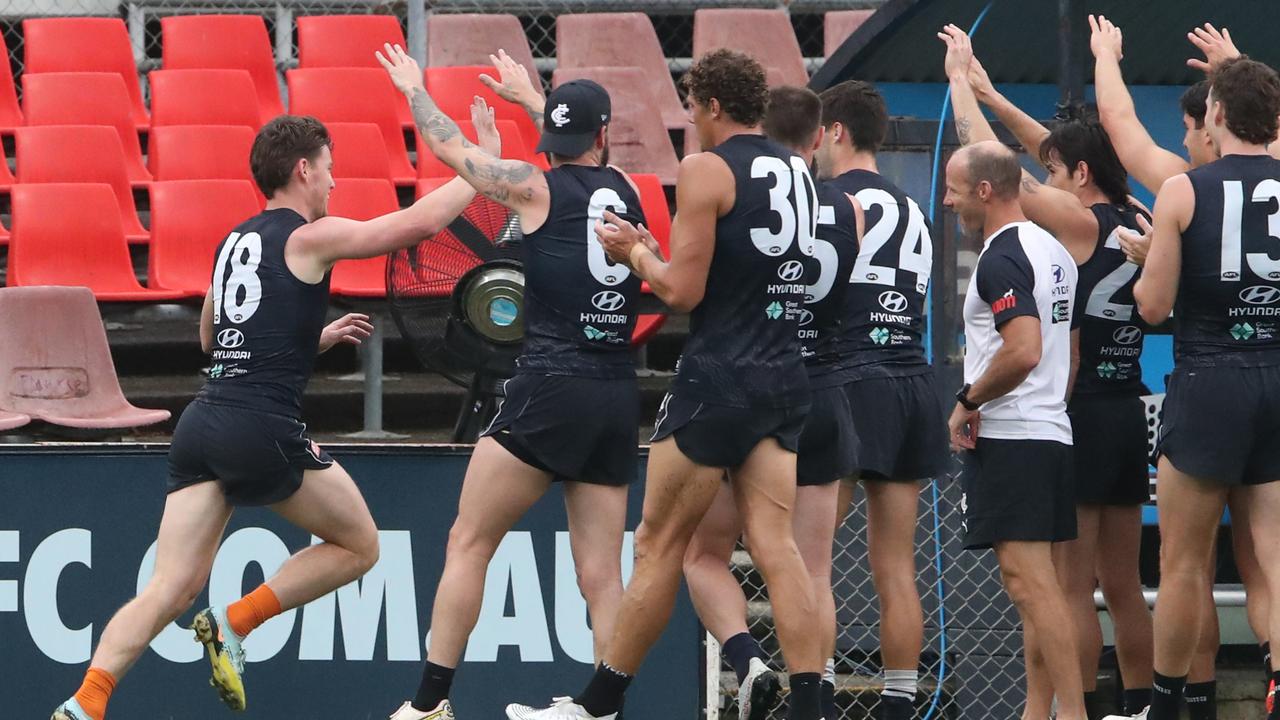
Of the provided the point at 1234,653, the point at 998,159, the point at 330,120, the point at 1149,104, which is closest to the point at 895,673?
the point at 998,159

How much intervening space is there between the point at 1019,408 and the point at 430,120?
2393mm

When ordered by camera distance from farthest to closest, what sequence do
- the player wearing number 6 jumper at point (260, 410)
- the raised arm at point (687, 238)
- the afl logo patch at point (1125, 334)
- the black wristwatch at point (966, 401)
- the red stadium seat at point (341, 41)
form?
the red stadium seat at point (341, 41) → the afl logo patch at point (1125, 334) → the black wristwatch at point (966, 401) → the player wearing number 6 jumper at point (260, 410) → the raised arm at point (687, 238)

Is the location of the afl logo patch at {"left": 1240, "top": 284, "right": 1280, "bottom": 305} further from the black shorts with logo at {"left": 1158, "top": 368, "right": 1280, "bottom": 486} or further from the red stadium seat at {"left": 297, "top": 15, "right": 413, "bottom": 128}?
the red stadium seat at {"left": 297, "top": 15, "right": 413, "bottom": 128}

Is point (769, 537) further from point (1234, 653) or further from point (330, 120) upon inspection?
point (330, 120)

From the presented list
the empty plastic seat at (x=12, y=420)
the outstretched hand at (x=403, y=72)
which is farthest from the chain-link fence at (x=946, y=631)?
the empty plastic seat at (x=12, y=420)

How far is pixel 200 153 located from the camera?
10.8m

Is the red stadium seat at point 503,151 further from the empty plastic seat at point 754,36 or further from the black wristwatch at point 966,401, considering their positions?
the black wristwatch at point 966,401

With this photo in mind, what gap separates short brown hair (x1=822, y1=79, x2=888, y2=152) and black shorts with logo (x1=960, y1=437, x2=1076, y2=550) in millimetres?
1224

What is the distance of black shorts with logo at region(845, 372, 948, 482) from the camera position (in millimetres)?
6375

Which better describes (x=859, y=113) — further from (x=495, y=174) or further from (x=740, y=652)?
(x=740, y=652)

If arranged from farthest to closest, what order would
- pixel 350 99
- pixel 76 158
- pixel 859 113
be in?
pixel 350 99, pixel 76 158, pixel 859 113

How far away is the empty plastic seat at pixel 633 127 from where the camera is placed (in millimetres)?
11102

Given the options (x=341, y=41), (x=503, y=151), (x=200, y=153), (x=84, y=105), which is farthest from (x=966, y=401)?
(x=84, y=105)

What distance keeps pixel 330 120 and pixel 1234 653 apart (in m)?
6.49
